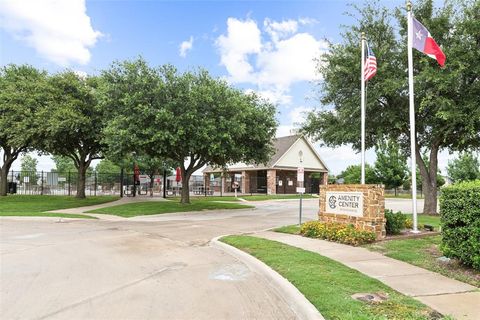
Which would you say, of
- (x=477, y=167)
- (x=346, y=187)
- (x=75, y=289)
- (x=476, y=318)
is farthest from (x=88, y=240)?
(x=477, y=167)

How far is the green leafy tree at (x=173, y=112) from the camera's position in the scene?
1995 cm

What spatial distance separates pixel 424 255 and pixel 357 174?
49.3 m

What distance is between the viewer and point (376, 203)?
11547 millimetres

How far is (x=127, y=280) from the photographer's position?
7.17 metres

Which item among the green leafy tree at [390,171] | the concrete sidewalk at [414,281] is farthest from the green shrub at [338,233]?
the green leafy tree at [390,171]

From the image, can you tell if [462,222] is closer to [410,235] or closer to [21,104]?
[410,235]

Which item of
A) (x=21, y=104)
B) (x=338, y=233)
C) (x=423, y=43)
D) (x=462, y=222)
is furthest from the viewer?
(x=21, y=104)

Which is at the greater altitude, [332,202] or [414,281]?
[332,202]

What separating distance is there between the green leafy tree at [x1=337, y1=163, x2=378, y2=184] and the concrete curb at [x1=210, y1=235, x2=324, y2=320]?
141 ft

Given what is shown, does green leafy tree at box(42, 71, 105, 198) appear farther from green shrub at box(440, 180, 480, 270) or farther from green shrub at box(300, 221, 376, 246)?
green shrub at box(440, 180, 480, 270)

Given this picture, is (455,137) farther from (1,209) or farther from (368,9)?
(1,209)

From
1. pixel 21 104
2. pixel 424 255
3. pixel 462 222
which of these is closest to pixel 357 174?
pixel 21 104

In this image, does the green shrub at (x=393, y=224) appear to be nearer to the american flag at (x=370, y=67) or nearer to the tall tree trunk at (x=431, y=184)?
the american flag at (x=370, y=67)

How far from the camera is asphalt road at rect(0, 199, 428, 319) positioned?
18.0 feet
